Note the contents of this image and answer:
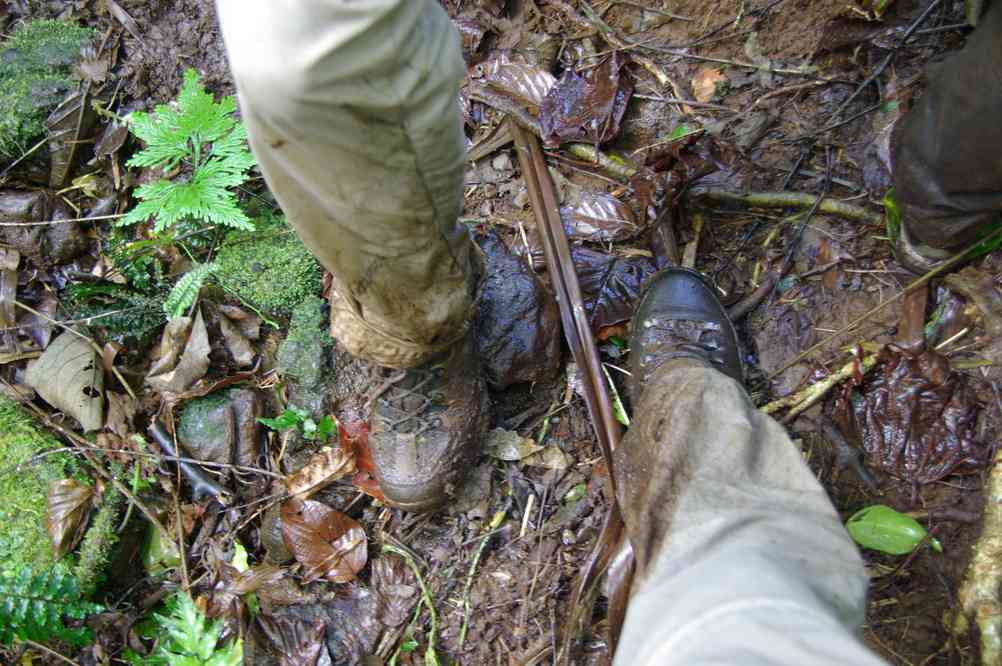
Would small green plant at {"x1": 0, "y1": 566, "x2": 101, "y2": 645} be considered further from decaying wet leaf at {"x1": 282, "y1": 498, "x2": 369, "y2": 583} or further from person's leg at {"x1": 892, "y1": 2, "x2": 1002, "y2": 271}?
person's leg at {"x1": 892, "y1": 2, "x2": 1002, "y2": 271}

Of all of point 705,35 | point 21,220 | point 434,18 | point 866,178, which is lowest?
point 866,178

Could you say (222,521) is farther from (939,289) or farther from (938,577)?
(939,289)

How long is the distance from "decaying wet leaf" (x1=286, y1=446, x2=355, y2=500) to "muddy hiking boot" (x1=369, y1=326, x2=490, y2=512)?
0.52 ft

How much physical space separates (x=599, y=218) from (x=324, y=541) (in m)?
1.75

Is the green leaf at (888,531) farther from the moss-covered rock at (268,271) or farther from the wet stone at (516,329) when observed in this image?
the moss-covered rock at (268,271)

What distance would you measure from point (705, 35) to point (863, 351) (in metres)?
1.56

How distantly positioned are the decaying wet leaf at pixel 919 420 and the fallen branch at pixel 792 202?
0.58 metres

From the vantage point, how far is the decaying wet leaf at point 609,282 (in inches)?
106

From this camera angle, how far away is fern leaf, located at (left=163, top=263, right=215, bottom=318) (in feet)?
8.14

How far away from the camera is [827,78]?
8.73 ft

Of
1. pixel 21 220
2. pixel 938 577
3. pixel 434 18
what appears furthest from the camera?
pixel 21 220

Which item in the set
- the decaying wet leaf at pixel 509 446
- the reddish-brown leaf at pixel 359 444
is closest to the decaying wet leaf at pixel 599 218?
the decaying wet leaf at pixel 509 446

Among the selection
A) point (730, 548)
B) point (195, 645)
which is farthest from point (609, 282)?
point (195, 645)

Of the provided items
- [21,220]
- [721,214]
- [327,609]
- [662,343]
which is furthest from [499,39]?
[327,609]
